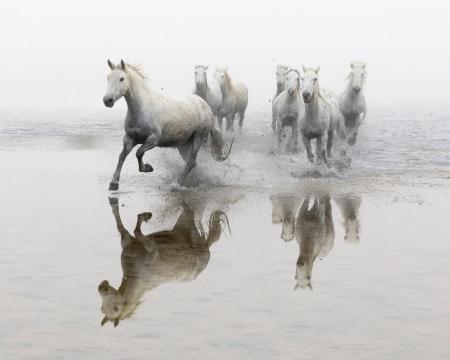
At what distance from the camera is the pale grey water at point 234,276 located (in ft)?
19.4

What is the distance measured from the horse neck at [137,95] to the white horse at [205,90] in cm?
766

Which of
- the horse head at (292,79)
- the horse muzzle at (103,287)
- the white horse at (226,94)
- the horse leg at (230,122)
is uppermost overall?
the horse muzzle at (103,287)

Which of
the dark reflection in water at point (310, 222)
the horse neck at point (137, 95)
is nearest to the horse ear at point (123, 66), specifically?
the horse neck at point (137, 95)

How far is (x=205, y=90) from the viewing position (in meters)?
21.8

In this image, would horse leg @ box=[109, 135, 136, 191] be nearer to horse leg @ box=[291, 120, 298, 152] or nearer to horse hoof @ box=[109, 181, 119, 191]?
horse hoof @ box=[109, 181, 119, 191]

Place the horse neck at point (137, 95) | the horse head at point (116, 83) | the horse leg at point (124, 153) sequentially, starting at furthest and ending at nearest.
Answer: the horse leg at point (124, 153), the horse neck at point (137, 95), the horse head at point (116, 83)

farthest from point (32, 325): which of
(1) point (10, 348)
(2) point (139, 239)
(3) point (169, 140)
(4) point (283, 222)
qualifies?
(3) point (169, 140)

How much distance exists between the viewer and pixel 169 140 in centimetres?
1412

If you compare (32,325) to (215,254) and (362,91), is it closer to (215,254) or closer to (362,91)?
(215,254)

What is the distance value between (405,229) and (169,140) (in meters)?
4.78

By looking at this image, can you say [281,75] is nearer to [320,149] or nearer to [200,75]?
[200,75]

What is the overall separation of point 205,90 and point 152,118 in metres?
8.32

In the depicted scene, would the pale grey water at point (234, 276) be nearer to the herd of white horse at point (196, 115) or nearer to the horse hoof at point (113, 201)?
the horse hoof at point (113, 201)

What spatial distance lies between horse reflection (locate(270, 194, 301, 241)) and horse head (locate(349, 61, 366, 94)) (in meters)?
6.78
